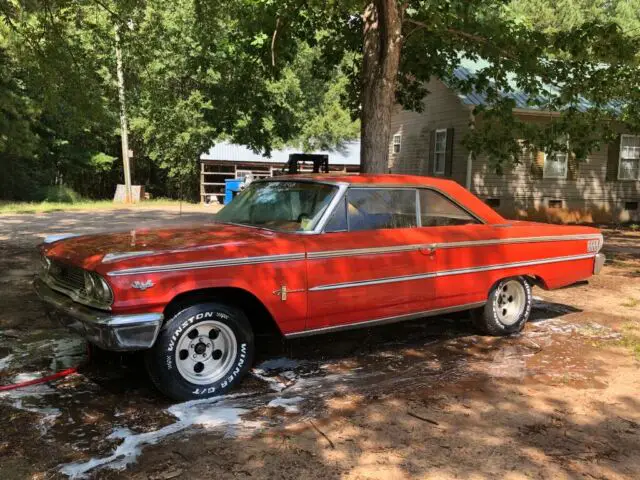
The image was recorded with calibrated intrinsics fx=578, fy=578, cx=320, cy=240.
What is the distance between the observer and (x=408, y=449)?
3.39 meters

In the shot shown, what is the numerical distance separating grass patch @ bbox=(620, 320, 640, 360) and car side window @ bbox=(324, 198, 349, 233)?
2.98 m

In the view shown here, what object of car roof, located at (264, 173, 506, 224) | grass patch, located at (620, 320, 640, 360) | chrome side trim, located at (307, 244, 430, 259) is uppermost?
car roof, located at (264, 173, 506, 224)

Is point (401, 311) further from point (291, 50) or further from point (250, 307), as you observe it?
point (291, 50)

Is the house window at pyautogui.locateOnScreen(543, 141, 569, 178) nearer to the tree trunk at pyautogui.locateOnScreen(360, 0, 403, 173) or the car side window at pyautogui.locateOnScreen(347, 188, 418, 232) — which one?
the tree trunk at pyautogui.locateOnScreen(360, 0, 403, 173)

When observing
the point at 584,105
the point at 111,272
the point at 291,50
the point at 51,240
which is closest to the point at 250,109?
the point at 291,50

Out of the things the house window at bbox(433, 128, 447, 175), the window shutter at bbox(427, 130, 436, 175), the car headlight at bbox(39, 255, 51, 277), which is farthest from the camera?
the window shutter at bbox(427, 130, 436, 175)

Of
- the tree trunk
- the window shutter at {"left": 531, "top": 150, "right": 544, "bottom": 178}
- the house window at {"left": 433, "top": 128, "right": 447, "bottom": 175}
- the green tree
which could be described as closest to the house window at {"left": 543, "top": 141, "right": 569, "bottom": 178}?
the window shutter at {"left": 531, "top": 150, "right": 544, "bottom": 178}

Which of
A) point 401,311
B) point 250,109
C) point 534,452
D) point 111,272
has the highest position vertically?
point 250,109

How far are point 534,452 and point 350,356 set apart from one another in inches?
79.7

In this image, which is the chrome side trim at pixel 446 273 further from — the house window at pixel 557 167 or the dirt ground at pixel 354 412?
the house window at pixel 557 167

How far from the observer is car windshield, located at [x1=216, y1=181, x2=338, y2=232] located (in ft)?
15.3

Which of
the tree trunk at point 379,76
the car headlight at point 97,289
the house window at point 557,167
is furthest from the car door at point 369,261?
the house window at point 557,167

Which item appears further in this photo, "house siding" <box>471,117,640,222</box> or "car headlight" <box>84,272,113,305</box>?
"house siding" <box>471,117,640,222</box>

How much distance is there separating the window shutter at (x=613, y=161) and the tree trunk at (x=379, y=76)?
517 inches
